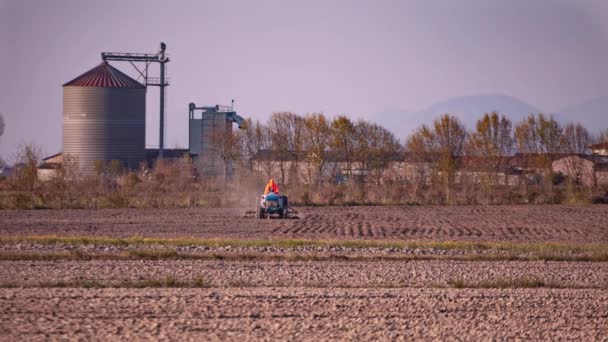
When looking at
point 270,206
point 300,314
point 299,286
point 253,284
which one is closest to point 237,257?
point 253,284

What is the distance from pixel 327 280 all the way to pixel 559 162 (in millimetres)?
51000

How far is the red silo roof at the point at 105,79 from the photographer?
207 ft

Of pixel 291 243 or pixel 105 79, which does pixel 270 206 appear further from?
pixel 105 79

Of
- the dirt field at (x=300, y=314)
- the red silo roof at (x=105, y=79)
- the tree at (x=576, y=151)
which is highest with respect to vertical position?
the red silo roof at (x=105, y=79)

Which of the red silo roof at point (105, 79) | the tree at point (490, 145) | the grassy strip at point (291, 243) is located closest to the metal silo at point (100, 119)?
the red silo roof at point (105, 79)

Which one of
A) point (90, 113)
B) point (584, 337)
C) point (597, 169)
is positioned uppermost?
point (90, 113)

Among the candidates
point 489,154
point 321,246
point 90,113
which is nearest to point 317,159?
A: point 489,154

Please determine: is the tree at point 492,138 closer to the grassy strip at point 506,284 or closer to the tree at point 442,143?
the tree at point 442,143

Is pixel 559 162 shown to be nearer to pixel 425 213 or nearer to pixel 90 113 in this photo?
pixel 425 213

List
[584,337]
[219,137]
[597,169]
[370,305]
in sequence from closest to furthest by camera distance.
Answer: [584,337]
[370,305]
[597,169]
[219,137]

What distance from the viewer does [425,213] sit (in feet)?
140

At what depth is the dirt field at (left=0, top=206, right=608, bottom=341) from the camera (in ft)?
40.7

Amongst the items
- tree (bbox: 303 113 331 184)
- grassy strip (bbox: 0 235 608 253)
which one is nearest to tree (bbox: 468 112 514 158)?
tree (bbox: 303 113 331 184)

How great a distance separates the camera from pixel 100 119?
205 feet
